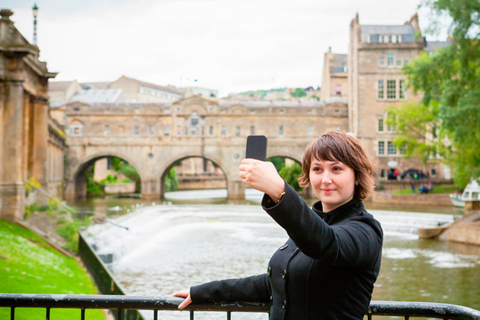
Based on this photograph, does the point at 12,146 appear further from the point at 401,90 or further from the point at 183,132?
the point at 401,90

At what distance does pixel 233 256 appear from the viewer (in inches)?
607

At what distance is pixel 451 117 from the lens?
59.6ft

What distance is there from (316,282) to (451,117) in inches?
703

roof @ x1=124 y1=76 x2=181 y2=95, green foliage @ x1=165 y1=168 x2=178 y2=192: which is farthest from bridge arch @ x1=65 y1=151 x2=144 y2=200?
roof @ x1=124 y1=76 x2=181 y2=95

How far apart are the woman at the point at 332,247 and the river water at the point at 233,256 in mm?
8214

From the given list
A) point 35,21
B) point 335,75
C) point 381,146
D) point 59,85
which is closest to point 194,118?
point 381,146

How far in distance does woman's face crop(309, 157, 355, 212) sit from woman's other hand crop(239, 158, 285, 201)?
18.5 inches

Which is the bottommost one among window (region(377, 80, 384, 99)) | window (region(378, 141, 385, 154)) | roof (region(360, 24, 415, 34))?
window (region(378, 141, 385, 154))

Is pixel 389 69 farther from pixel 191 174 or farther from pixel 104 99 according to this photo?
pixel 104 99

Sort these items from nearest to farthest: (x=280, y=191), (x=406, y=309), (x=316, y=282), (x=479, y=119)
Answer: (x=280, y=191) → (x=316, y=282) → (x=406, y=309) → (x=479, y=119)

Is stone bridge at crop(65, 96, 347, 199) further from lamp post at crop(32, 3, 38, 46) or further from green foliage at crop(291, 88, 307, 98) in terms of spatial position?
Answer: green foliage at crop(291, 88, 307, 98)

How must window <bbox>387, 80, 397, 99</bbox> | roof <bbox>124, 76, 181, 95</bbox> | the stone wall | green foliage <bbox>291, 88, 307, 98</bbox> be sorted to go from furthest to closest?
green foliage <bbox>291, 88, 307, 98</bbox>
roof <bbox>124, 76, 181, 95</bbox>
window <bbox>387, 80, 397, 99</bbox>
the stone wall

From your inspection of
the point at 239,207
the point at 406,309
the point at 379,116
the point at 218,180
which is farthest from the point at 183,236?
the point at 218,180

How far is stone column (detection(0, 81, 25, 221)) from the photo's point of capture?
46.4 feet
